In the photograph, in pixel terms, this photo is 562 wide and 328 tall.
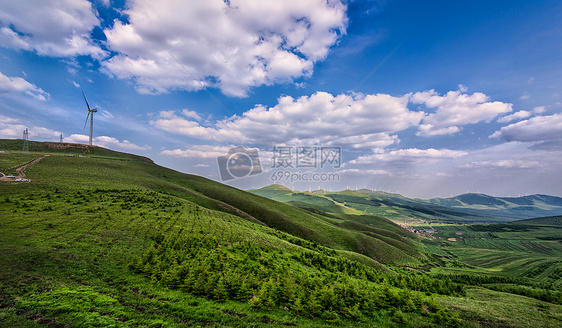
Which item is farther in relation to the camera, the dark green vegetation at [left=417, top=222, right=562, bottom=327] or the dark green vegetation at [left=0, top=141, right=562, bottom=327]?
the dark green vegetation at [left=417, top=222, right=562, bottom=327]

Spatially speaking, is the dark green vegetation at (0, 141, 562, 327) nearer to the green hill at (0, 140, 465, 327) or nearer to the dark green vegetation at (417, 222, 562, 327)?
the green hill at (0, 140, 465, 327)

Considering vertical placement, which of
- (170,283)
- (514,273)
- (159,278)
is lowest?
(514,273)

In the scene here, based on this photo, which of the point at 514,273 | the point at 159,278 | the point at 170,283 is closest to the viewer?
the point at 170,283

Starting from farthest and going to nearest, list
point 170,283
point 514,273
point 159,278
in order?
1. point 514,273
2. point 159,278
3. point 170,283

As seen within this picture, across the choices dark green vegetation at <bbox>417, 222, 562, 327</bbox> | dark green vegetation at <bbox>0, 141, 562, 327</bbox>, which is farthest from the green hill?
dark green vegetation at <bbox>417, 222, 562, 327</bbox>

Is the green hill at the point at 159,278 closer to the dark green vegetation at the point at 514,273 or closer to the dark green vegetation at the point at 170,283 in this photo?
the dark green vegetation at the point at 170,283

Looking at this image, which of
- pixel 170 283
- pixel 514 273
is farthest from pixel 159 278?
pixel 514 273

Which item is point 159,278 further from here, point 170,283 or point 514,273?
point 514,273

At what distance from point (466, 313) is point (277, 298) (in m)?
16.4

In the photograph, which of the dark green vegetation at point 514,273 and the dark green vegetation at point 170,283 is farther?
the dark green vegetation at point 514,273

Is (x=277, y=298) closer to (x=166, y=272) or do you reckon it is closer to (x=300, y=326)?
(x=300, y=326)

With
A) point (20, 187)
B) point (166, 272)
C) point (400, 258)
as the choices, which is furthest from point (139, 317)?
point (400, 258)

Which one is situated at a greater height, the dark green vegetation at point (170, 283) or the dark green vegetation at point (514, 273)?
the dark green vegetation at point (170, 283)

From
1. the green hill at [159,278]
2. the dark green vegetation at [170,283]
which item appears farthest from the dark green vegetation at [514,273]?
the green hill at [159,278]
